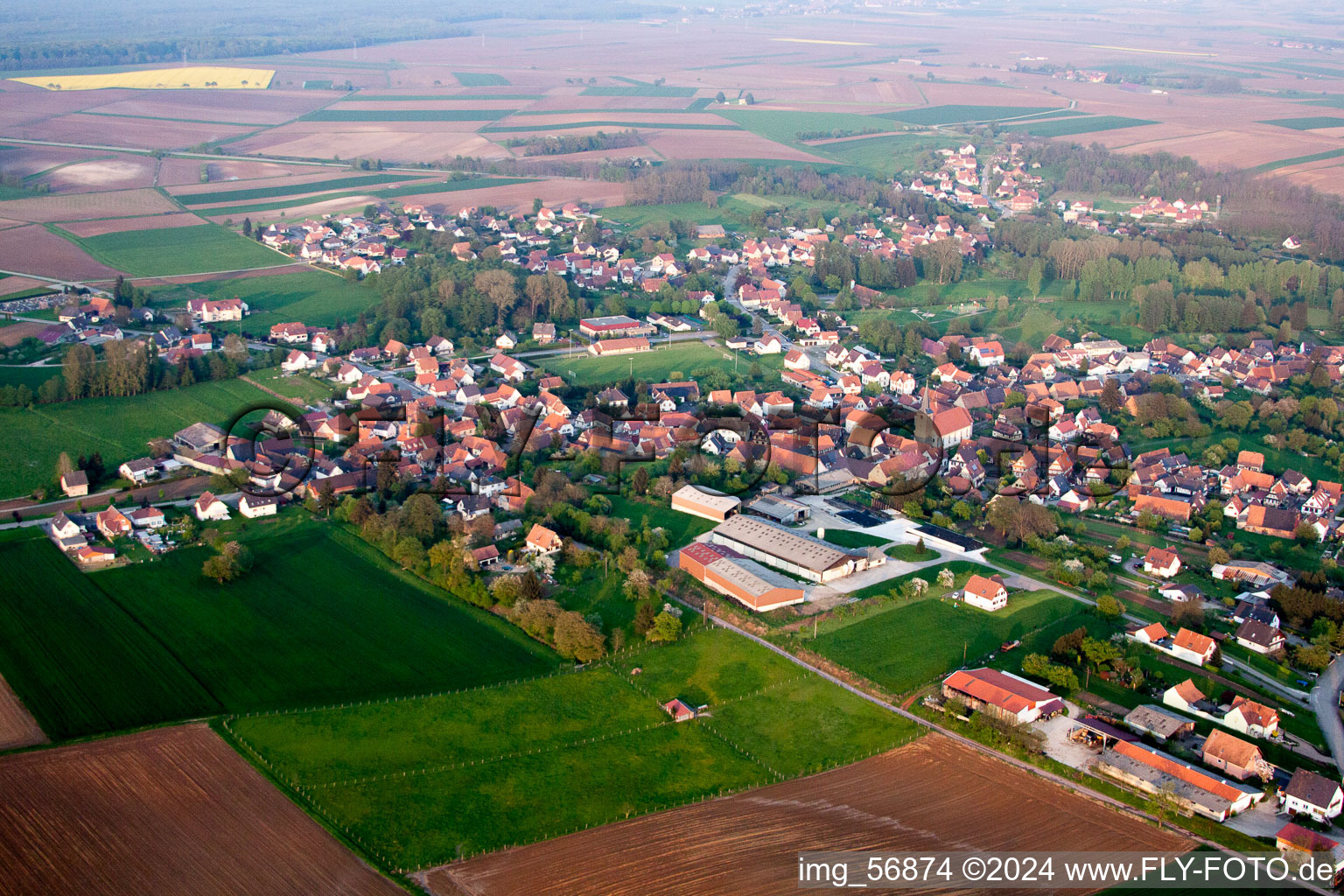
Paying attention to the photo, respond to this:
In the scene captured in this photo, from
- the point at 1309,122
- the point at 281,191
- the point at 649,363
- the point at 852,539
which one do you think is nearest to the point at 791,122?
the point at 1309,122

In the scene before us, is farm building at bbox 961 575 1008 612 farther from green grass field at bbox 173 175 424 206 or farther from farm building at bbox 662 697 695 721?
green grass field at bbox 173 175 424 206

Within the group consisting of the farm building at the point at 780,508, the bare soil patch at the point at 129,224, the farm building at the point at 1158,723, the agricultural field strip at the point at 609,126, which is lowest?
the farm building at the point at 1158,723

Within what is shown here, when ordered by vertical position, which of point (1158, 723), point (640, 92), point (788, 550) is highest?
point (640, 92)

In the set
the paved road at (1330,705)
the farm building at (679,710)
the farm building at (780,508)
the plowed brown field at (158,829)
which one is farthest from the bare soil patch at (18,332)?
the paved road at (1330,705)

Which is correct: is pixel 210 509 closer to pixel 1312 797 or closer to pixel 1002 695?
pixel 1002 695

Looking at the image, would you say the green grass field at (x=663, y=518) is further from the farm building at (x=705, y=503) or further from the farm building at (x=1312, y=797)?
the farm building at (x=1312, y=797)

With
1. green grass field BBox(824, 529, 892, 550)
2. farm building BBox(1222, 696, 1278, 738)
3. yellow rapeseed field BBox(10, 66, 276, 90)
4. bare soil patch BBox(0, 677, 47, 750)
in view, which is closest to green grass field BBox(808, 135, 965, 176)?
green grass field BBox(824, 529, 892, 550)
